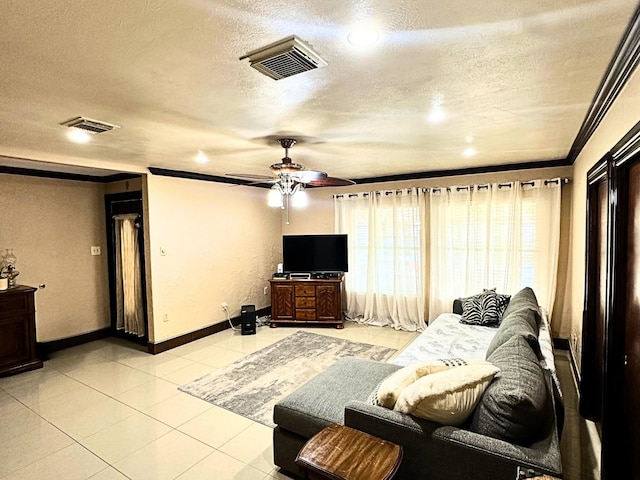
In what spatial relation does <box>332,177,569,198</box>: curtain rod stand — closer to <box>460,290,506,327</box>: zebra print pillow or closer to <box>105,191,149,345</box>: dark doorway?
<box>460,290,506,327</box>: zebra print pillow

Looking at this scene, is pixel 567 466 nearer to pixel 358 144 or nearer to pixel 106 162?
pixel 358 144

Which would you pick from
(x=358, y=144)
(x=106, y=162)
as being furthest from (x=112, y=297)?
(x=358, y=144)

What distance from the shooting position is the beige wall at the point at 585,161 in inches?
70.1

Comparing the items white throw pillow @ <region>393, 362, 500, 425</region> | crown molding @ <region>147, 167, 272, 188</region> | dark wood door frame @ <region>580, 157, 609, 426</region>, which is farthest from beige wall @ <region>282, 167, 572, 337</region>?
white throw pillow @ <region>393, 362, 500, 425</region>

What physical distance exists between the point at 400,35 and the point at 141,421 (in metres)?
3.39

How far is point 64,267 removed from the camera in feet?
16.1

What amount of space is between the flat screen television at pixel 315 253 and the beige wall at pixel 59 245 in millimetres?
2829

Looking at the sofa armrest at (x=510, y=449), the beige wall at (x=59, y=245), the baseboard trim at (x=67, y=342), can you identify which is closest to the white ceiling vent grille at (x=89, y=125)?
the beige wall at (x=59, y=245)

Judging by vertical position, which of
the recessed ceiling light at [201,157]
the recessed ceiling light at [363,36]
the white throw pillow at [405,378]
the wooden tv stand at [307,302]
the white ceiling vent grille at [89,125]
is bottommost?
the wooden tv stand at [307,302]

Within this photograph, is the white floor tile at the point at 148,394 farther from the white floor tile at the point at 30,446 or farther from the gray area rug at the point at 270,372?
the white floor tile at the point at 30,446

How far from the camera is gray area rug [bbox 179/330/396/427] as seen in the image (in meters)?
3.30

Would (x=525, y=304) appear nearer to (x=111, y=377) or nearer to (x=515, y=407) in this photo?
(x=515, y=407)

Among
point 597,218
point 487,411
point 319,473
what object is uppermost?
point 597,218

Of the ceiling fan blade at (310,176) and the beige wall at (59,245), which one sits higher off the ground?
the ceiling fan blade at (310,176)
